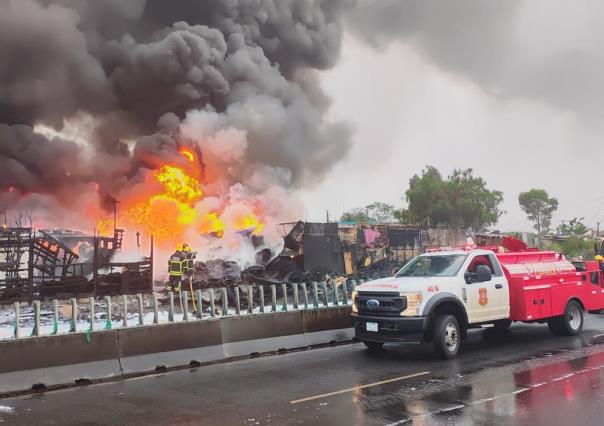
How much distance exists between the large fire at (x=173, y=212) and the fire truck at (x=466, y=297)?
576 inches

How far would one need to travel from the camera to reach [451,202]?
55.0 meters

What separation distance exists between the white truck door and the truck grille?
1316 mm

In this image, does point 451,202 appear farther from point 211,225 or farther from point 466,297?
point 466,297

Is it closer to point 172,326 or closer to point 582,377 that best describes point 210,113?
point 172,326

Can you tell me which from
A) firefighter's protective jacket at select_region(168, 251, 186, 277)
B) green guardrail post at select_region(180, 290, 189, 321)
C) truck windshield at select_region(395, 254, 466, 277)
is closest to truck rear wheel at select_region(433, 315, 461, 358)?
truck windshield at select_region(395, 254, 466, 277)

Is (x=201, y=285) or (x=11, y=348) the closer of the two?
(x=11, y=348)

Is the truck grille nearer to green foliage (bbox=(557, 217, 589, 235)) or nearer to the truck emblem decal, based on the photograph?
the truck emblem decal

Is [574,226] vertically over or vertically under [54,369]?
over

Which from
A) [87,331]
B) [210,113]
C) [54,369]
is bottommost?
[54,369]

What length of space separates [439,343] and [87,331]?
5508 mm

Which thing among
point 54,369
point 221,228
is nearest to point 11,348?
point 54,369

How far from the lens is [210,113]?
29828 millimetres

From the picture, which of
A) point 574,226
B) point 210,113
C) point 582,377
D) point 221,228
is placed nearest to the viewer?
point 582,377

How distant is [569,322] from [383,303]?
4.66 meters
